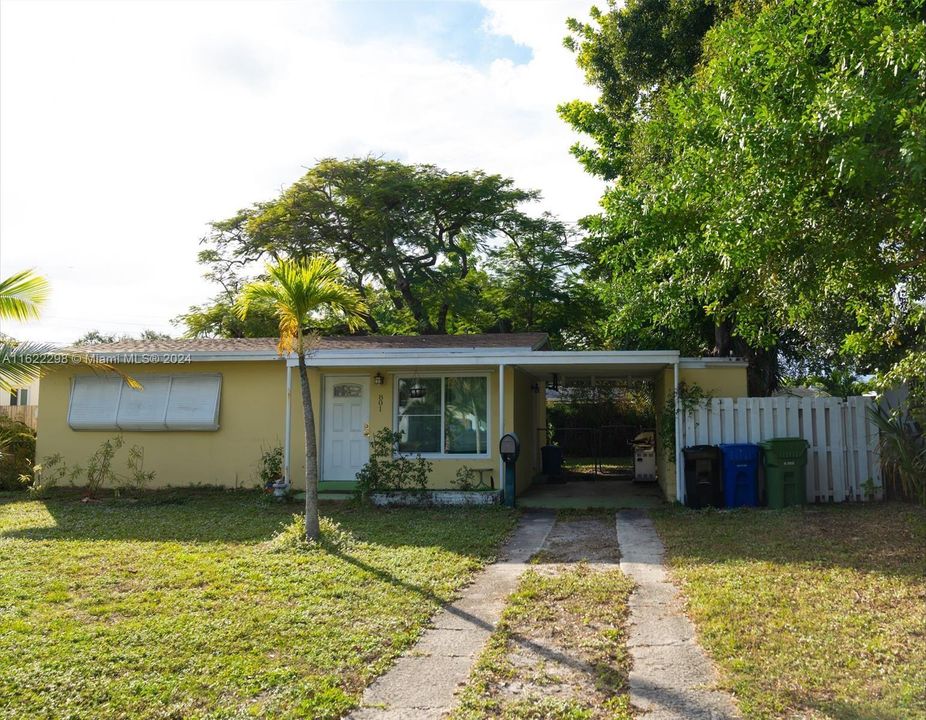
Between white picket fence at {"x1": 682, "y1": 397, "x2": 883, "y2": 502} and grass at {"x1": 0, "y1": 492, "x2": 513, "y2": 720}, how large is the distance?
12.5 feet

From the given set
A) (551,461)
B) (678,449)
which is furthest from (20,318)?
(551,461)

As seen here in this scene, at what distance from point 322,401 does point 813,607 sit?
10.3 metres

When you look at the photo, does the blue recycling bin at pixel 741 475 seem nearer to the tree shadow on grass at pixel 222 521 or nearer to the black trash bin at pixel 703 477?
the black trash bin at pixel 703 477

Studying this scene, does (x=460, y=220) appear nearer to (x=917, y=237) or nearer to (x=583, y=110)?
(x=583, y=110)

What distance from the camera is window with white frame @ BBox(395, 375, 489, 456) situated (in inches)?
556

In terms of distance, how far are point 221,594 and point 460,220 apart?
1987 cm

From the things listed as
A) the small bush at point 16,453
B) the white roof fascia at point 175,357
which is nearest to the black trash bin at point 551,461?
the white roof fascia at point 175,357

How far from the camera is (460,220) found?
84.2 feet

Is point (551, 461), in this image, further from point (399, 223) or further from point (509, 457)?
point (399, 223)

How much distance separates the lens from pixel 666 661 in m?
5.38

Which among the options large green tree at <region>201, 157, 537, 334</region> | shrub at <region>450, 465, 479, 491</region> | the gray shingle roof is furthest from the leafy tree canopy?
shrub at <region>450, 465, 479, 491</region>

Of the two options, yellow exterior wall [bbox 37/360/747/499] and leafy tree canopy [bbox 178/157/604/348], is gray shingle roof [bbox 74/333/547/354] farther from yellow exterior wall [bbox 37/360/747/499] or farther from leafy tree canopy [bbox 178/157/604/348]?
leafy tree canopy [bbox 178/157/604/348]

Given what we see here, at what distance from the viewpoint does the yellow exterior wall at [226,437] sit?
1507 cm

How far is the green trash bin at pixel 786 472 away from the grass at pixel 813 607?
0.95 meters
